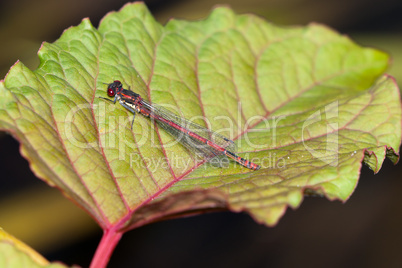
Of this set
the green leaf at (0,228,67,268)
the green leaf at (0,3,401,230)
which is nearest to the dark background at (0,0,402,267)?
the green leaf at (0,3,401,230)

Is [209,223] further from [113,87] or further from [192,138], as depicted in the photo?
[113,87]

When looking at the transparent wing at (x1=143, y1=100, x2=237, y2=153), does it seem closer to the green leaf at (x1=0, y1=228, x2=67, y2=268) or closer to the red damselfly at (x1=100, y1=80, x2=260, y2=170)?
the red damselfly at (x1=100, y1=80, x2=260, y2=170)

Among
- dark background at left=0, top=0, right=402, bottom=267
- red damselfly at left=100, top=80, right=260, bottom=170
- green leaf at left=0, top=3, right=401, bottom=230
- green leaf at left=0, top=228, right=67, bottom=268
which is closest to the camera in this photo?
green leaf at left=0, top=228, right=67, bottom=268

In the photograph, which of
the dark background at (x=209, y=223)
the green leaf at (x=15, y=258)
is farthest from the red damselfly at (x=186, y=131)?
the dark background at (x=209, y=223)

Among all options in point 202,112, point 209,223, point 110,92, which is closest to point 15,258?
point 110,92

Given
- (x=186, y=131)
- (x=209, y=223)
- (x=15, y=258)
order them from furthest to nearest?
(x=209, y=223), (x=186, y=131), (x=15, y=258)

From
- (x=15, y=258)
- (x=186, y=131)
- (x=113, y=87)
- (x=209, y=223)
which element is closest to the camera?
(x=15, y=258)

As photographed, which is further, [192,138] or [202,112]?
[202,112]
